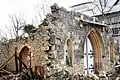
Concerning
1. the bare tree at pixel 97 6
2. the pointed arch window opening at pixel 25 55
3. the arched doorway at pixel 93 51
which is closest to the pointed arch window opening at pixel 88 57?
the arched doorway at pixel 93 51

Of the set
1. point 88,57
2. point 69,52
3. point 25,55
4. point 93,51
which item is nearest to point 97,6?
point 93,51

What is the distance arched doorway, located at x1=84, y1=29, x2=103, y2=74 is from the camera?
501 inches

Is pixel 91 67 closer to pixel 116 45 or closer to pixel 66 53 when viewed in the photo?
pixel 66 53

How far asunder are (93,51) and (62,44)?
314cm

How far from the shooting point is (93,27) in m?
12.9

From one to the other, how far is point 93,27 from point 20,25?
11.3m

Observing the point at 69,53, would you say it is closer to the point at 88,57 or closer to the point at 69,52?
the point at 69,52

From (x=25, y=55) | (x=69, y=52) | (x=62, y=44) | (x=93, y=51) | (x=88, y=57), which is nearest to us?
(x=62, y=44)

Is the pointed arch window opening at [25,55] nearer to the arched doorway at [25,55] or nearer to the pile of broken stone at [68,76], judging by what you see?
the arched doorway at [25,55]

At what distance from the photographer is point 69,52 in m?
11.3

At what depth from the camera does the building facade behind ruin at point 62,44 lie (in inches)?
406

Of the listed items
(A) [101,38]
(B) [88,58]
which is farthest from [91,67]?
(A) [101,38]

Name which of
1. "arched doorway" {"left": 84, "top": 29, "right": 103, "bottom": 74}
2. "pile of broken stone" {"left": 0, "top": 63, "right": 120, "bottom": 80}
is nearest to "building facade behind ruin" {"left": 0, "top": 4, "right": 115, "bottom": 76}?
"arched doorway" {"left": 84, "top": 29, "right": 103, "bottom": 74}

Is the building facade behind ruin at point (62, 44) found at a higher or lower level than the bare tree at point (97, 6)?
lower
